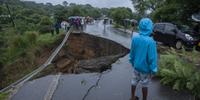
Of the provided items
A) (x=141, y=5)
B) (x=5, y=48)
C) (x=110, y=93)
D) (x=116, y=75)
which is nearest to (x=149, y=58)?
(x=110, y=93)

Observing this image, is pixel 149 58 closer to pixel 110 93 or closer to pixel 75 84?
pixel 110 93

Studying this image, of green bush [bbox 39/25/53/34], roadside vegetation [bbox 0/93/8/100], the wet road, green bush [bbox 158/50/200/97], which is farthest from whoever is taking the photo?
green bush [bbox 39/25/53/34]

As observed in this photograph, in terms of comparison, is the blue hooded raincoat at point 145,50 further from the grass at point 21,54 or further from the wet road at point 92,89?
the grass at point 21,54

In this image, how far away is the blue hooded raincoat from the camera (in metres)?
6.18

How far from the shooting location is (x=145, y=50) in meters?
6.19

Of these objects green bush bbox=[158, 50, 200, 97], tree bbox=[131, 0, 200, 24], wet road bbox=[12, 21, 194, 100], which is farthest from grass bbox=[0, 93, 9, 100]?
tree bbox=[131, 0, 200, 24]

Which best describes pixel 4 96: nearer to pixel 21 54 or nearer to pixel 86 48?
pixel 21 54

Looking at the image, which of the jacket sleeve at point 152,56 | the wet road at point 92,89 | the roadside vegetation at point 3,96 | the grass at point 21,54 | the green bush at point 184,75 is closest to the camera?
the jacket sleeve at point 152,56

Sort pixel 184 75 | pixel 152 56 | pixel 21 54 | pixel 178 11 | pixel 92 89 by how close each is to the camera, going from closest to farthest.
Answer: pixel 152 56 < pixel 184 75 < pixel 92 89 < pixel 21 54 < pixel 178 11

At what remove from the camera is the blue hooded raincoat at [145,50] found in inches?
243

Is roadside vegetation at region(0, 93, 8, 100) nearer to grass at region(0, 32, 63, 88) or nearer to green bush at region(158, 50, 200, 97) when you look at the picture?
green bush at region(158, 50, 200, 97)

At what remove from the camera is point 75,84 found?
9.68m

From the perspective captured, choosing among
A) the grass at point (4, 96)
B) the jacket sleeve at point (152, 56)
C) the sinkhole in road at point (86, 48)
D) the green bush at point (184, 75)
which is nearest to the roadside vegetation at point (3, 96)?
the grass at point (4, 96)

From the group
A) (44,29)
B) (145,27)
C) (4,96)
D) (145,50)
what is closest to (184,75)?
(145,50)
